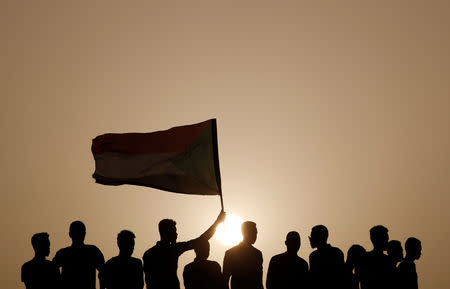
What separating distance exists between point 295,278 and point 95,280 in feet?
11.1

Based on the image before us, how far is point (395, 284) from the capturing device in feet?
39.9

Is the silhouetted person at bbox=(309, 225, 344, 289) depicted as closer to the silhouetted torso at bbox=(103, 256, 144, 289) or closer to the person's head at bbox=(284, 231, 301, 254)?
the person's head at bbox=(284, 231, 301, 254)

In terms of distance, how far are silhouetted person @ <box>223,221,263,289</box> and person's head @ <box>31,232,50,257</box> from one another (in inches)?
116

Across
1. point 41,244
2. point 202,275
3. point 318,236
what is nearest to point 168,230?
point 202,275

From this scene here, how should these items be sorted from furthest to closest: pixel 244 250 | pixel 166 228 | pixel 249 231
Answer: pixel 244 250 < pixel 249 231 < pixel 166 228

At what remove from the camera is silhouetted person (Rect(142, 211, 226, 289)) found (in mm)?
10570

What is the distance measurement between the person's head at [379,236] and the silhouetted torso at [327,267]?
2.11 ft

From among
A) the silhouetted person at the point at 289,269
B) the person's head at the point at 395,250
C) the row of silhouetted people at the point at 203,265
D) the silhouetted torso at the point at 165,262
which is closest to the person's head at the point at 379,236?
the row of silhouetted people at the point at 203,265

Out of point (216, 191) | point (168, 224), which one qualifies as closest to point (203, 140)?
point (216, 191)

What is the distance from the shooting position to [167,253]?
10.6 m

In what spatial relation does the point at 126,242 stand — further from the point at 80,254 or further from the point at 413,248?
the point at 413,248

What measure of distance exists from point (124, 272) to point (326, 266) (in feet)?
11.5

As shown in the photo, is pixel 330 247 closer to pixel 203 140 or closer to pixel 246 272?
pixel 246 272

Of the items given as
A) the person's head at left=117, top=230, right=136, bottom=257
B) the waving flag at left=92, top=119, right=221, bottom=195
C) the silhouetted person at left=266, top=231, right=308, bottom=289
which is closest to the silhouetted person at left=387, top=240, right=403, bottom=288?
the silhouetted person at left=266, top=231, right=308, bottom=289
